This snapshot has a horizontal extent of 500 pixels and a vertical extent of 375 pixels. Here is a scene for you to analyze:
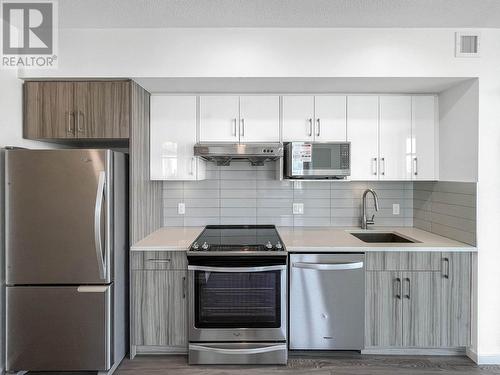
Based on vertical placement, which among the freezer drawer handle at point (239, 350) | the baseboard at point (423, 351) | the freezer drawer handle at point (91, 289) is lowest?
the baseboard at point (423, 351)

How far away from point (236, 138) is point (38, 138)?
1502 millimetres

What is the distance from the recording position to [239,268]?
2.32 metres

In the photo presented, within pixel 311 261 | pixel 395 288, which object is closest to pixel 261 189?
pixel 311 261

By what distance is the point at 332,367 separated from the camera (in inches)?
93.4

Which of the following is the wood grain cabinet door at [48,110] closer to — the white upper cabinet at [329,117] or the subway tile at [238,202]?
the subway tile at [238,202]

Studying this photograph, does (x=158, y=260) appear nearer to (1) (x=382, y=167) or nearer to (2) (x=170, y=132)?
(2) (x=170, y=132)

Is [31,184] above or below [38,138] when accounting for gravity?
below

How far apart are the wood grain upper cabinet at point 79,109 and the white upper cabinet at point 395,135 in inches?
82.2

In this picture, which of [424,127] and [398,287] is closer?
[398,287]

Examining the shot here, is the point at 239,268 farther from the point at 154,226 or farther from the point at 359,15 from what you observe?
the point at 359,15

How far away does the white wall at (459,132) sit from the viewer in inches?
95.0

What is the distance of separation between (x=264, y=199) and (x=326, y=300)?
1.13 meters
